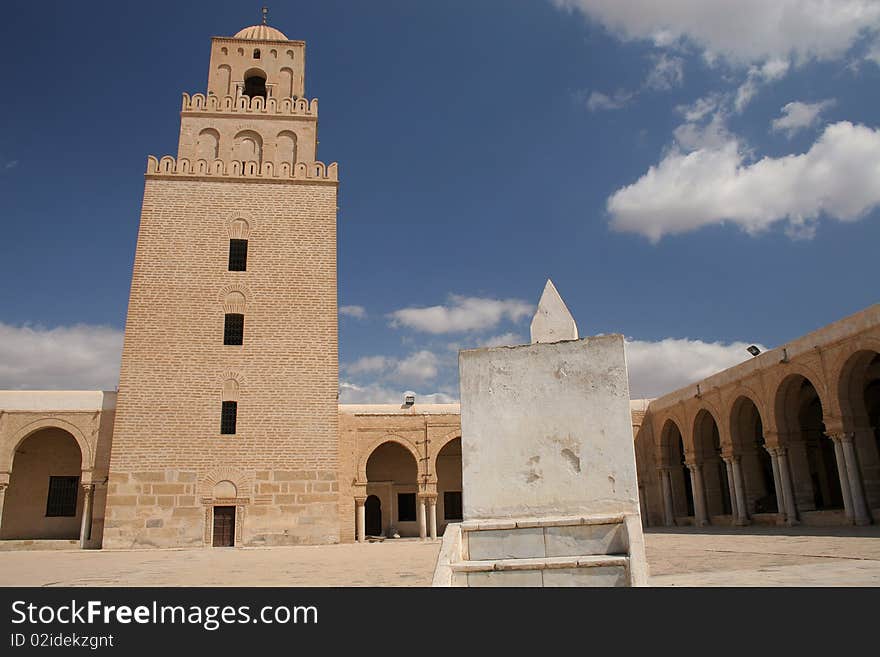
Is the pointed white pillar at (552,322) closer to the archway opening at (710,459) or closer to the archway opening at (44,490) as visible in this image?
the archway opening at (710,459)

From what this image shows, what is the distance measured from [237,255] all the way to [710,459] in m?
14.7

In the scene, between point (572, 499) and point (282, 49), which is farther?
point (282, 49)

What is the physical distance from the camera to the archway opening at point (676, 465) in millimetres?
22203

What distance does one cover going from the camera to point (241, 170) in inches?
763

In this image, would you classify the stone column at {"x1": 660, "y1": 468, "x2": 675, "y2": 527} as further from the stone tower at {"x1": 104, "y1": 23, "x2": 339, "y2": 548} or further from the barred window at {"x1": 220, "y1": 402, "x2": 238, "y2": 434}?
the barred window at {"x1": 220, "y1": 402, "x2": 238, "y2": 434}

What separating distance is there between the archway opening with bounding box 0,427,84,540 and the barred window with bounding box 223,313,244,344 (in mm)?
5975

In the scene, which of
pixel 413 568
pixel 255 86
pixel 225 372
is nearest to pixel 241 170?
pixel 255 86

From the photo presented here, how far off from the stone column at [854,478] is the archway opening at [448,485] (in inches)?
482

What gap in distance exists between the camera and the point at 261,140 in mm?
20156

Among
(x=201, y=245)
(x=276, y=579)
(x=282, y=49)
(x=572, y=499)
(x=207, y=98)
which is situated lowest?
(x=276, y=579)

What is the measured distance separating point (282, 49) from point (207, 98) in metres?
2.91

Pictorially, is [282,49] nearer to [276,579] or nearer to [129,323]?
[129,323]

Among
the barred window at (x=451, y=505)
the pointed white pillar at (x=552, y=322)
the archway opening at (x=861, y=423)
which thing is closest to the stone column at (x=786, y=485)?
the archway opening at (x=861, y=423)
